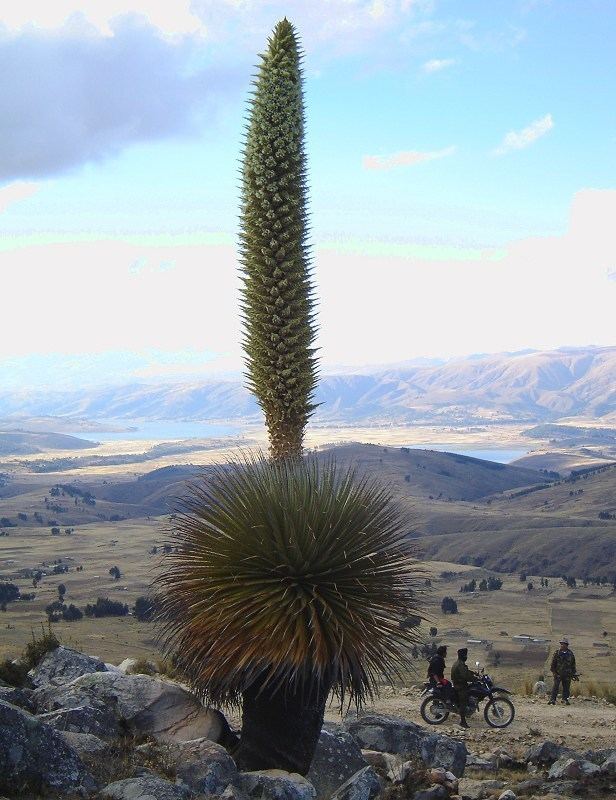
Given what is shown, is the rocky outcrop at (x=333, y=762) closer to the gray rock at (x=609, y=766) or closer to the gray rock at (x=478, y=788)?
the gray rock at (x=478, y=788)

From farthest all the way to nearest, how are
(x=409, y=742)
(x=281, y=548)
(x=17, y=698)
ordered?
(x=409, y=742)
(x=17, y=698)
(x=281, y=548)

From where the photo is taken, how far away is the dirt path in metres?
13.9

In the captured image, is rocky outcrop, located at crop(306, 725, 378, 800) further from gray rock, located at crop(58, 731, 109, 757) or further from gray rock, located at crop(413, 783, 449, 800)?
gray rock, located at crop(58, 731, 109, 757)

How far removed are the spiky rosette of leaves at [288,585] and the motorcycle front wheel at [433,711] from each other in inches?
247

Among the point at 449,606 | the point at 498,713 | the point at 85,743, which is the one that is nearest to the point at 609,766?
the point at 498,713

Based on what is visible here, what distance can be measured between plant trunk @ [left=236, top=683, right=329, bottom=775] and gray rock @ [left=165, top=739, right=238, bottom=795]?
0.70 meters

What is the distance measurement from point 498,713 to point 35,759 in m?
9.64

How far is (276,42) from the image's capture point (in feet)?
32.3

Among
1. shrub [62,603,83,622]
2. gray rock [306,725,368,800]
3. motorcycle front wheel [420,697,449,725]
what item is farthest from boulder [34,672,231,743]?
shrub [62,603,83,622]

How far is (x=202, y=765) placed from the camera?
8.59m

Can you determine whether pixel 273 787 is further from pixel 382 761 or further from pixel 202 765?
pixel 382 761

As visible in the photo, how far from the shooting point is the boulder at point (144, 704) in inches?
379

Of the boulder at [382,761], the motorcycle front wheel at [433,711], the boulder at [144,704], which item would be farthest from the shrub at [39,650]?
the motorcycle front wheel at [433,711]

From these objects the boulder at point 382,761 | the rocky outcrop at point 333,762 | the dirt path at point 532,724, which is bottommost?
the dirt path at point 532,724
